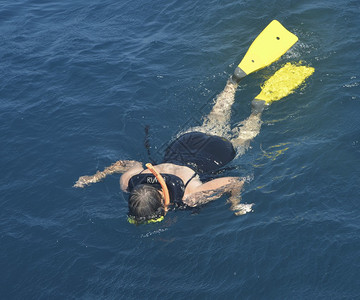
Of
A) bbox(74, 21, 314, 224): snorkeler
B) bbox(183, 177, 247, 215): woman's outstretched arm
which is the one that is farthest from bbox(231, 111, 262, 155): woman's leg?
bbox(183, 177, 247, 215): woman's outstretched arm

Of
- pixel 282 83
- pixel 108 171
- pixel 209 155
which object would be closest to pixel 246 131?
pixel 209 155

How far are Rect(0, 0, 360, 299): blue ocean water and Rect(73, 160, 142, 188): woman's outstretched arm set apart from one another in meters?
0.15

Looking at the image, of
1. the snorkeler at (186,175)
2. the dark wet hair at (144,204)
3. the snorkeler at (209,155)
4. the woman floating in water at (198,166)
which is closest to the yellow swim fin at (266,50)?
the snorkeler at (209,155)

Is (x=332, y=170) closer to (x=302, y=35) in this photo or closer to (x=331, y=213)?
(x=331, y=213)

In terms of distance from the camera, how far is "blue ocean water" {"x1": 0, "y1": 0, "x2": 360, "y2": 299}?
20.5ft

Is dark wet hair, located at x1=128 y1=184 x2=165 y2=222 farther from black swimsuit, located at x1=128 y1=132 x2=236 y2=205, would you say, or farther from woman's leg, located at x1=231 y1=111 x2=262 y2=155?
woman's leg, located at x1=231 y1=111 x2=262 y2=155

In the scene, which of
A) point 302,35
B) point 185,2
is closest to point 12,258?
point 302,35

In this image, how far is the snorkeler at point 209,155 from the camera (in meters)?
6.26

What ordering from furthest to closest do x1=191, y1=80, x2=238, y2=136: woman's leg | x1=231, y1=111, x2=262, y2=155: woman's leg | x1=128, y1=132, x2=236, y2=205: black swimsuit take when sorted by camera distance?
x1=191, y1=80, x2=238, y2=136: woman's leg, x1=231, y1=111, x2=262, y2=155: woman's leg, x1=128, y1=132, x2=236, y2=205: black swimsuit

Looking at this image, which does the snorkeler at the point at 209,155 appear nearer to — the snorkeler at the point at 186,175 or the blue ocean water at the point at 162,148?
the snorkeler at the point at 186,175

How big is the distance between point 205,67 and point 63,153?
157 inches

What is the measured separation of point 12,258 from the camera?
708 centimetres

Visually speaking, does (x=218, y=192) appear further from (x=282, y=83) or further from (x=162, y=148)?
(x=282, y=83)

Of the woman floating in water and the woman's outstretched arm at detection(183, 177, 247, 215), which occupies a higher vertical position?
the woman floating in water
